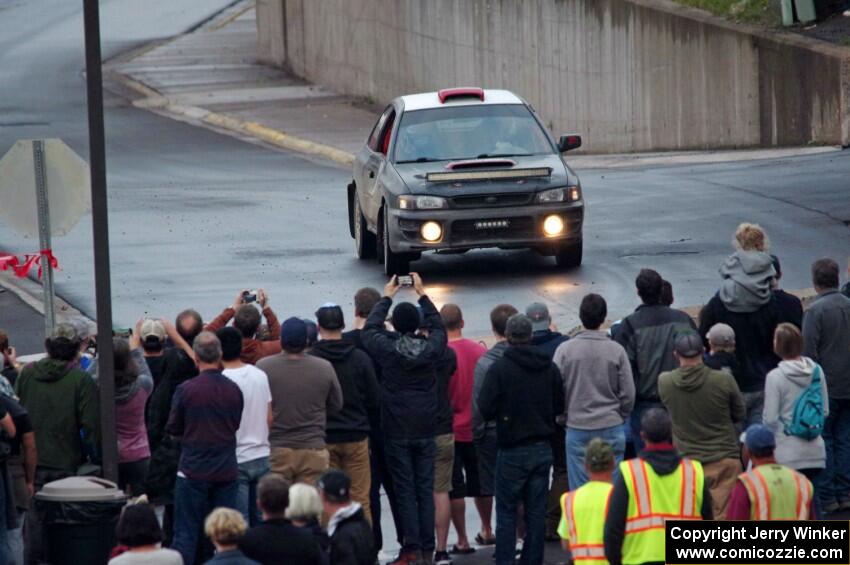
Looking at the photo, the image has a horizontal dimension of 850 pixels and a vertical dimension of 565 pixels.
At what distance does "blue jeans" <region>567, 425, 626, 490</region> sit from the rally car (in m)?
7.67

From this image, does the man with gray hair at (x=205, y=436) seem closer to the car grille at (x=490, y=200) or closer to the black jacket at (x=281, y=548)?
the black jacket at (x=281, y=548)

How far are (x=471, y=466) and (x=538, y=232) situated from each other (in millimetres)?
7225

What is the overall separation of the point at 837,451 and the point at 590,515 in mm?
3504

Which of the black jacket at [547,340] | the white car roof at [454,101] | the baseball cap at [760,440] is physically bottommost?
the baseball cap at [760,440]

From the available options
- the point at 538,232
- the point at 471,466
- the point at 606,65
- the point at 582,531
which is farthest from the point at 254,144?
the point at 582,531

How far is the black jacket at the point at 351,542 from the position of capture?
28.7ft

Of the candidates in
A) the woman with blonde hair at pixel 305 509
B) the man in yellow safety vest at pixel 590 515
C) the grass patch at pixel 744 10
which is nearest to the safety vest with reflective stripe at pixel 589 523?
the man in yellow safety vest at pixel 590 515

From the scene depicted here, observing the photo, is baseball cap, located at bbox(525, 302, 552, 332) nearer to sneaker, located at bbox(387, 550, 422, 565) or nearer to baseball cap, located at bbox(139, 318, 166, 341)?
sneaker, located at bbox(387, 550, 422, 565)

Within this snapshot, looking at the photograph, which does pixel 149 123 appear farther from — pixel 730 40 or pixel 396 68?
pixel 730 40

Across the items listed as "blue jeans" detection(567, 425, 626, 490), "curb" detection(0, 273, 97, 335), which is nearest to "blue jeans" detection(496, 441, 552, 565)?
"blue jeans" detection(567, 425, 626, 490)

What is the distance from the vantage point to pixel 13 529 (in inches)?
412

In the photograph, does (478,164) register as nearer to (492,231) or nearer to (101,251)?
(492,231)

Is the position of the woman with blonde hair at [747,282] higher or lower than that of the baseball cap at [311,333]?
higher

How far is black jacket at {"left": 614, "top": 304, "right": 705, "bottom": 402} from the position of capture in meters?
11.3
